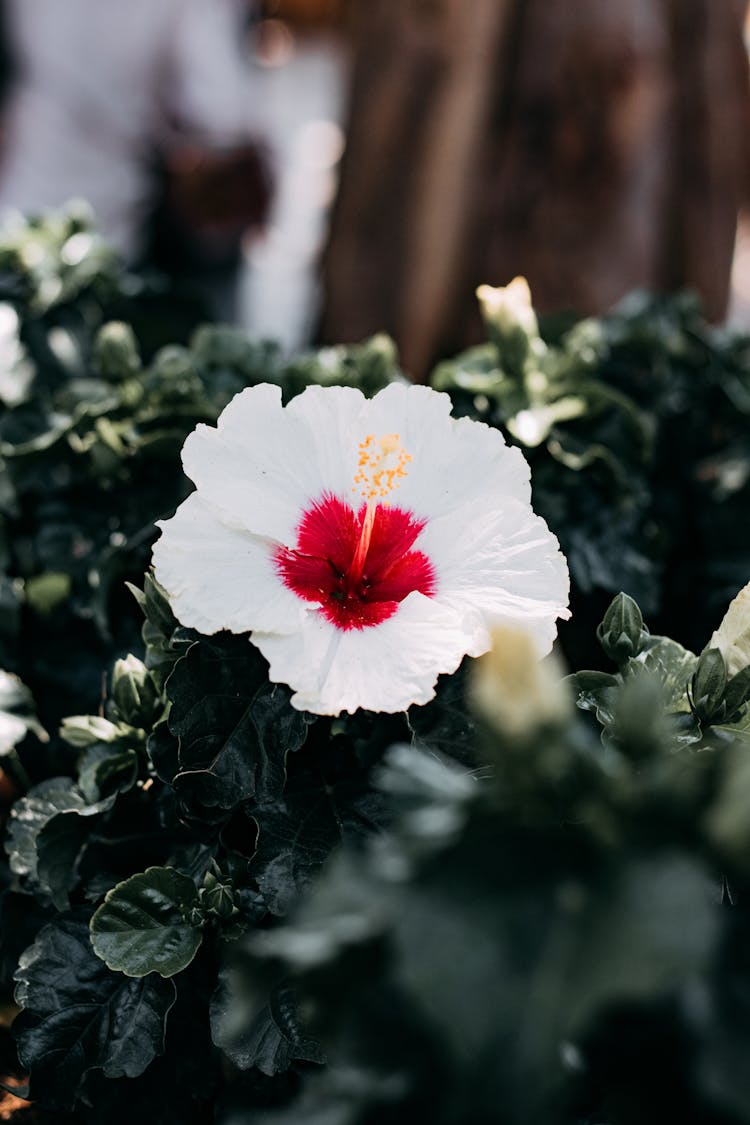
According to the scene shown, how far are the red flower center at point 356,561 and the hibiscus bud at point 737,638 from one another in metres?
0.20

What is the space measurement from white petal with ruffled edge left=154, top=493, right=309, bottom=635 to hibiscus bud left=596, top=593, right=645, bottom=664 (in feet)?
0.70

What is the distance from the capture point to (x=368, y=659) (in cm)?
69

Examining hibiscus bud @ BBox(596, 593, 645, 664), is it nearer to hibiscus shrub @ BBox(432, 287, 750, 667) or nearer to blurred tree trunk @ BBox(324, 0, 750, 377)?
hibiscus shrub @ BBox(432, 287, 750, 667)

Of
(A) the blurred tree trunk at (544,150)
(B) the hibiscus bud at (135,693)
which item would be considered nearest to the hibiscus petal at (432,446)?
(B) the hibiscus bud at (135,693)

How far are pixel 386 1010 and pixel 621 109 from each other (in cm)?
167

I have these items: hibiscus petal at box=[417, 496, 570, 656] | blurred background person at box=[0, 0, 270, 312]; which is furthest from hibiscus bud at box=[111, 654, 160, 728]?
blurred background person at box=[0, 0, 270, 312]

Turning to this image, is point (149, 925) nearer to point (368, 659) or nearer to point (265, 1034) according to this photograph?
point (265, 1034)

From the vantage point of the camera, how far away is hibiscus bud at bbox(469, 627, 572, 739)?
47 cm

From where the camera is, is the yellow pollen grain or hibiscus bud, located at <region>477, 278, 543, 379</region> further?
hibiscus bud, located at <region>477, 278, 543, 379</region>

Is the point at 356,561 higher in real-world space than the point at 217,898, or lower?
higher

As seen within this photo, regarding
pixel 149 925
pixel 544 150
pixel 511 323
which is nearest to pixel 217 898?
pixel 149 925

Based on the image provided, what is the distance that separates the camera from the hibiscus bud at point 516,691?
1.55 feet

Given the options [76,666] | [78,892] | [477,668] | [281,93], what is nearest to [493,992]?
[477,668]

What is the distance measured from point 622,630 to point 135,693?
35cm
